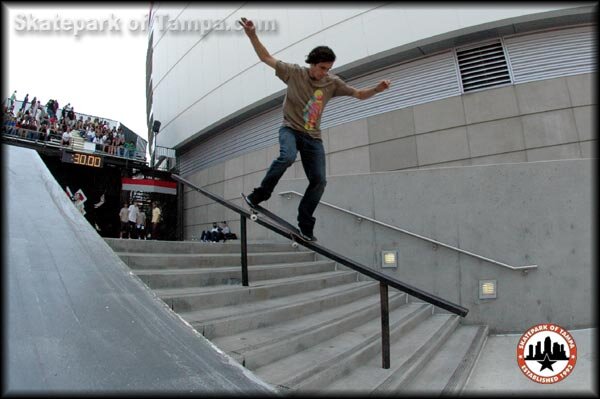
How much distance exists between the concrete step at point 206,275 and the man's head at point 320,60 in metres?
2.18

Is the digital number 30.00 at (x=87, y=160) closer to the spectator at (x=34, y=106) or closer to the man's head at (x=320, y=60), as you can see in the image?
the spectator at (x=34, y=106)

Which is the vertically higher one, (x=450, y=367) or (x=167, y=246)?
(x=167, y=246)

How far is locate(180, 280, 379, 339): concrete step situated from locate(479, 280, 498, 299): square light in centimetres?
239

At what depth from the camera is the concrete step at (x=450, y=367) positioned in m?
2.75

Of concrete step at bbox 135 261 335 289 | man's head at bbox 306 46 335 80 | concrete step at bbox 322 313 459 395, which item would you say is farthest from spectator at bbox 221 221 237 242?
man's head at bbox 306 46 335 80

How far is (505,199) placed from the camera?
18.0ft

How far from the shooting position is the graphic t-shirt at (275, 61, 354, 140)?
3396mm

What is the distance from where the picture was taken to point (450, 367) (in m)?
3.28

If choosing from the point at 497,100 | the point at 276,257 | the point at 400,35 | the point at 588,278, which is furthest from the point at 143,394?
the point at 400,35

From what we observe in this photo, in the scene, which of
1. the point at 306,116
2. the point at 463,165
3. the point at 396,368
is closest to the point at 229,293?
the point at 396,368

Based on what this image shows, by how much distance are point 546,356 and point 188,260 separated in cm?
337

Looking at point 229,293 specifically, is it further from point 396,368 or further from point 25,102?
point 25,102

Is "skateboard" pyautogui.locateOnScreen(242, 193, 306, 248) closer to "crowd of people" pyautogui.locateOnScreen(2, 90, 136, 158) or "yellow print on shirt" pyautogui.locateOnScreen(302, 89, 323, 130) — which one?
"yellow print on shirt" pyautogui.locateOnScreen(302, 89, 323, 130)

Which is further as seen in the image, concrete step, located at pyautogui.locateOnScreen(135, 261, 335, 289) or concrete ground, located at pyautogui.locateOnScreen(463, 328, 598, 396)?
concrete step, located at pyautogui.locateOnScreen(135, 261, 335, 289)
